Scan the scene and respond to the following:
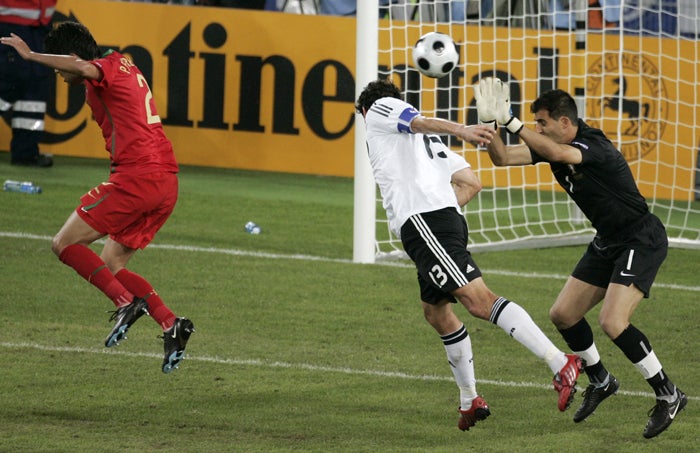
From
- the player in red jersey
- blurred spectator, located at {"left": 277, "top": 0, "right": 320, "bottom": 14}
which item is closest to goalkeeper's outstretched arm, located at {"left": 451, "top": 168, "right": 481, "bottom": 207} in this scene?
the player in red jersey

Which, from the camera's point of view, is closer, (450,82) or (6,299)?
(6,299)

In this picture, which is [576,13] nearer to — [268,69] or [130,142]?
[268,69]

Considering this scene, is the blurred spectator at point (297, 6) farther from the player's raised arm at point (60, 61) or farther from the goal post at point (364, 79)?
the player's raised arm at point (60, 61)

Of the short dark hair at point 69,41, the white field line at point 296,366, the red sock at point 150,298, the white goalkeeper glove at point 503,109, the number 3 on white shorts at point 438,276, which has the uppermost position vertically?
the short dark hair at point 69,41

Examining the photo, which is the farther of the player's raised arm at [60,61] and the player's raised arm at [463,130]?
the player's raised arm at [60,61]

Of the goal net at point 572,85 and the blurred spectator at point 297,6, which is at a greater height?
the blurred spectator at point 297,6

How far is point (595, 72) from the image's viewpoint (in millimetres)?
15023

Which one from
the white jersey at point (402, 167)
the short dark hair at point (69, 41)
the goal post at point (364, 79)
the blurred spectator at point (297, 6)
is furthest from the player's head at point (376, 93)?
the blurred spectator at point (297, 6)

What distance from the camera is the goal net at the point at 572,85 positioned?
47.0 ft

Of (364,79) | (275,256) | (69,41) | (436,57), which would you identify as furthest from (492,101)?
(275,256)

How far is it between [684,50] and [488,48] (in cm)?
215

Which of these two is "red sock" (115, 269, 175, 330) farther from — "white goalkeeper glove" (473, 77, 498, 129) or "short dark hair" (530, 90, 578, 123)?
"short dark hair" (530, 90, 578, 123)

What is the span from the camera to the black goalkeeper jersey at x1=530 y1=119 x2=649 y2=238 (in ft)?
24.8

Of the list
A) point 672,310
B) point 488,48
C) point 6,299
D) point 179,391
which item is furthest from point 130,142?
point 488,48
